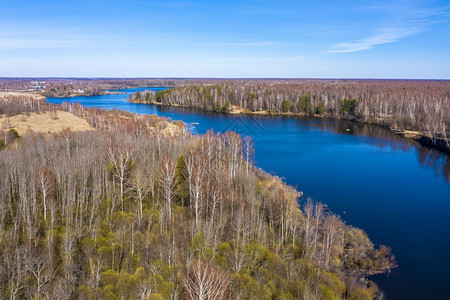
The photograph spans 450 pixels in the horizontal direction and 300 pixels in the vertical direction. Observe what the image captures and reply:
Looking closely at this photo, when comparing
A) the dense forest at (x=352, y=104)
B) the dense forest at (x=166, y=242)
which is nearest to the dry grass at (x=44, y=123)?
the dense forest at (x=166, y=242)

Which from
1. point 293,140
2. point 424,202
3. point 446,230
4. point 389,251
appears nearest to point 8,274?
point 389,251

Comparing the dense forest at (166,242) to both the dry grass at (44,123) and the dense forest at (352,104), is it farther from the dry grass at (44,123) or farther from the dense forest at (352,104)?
the dense forest at (352,104)

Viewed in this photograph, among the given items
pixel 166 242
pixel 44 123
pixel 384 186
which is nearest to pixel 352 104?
pixel 384 186

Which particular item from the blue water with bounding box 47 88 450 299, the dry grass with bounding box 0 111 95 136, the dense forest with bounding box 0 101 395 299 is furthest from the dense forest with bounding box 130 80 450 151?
the dry grass with bounding box 0 111 95 136

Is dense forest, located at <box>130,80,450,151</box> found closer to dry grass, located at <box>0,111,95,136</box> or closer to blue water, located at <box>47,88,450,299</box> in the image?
blue water, located at <box>47,88,450,299</box>

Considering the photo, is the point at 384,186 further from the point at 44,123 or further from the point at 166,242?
the point at 44,123

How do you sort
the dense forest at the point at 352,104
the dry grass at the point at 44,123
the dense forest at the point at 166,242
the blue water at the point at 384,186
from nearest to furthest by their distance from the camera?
the dense forest at the point at 166,242, the blue water at the point at 384,186, the dry grass at the point at 44,123, the dense forest at the point at 352,104
